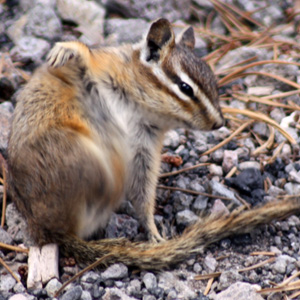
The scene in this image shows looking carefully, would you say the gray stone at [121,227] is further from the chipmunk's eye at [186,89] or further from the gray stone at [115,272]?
the chipmunk's eye at [186,89]

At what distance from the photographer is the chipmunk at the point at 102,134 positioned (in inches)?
105

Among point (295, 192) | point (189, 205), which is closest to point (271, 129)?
point (295, 192)

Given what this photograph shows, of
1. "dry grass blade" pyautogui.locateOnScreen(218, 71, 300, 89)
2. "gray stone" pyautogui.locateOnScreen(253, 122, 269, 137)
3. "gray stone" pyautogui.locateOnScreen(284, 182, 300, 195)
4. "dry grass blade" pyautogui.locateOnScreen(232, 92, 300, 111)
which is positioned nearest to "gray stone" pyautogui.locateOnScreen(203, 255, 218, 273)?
"gray stone" pyautogui.locateOnScreen(284, 182, 300, 195)

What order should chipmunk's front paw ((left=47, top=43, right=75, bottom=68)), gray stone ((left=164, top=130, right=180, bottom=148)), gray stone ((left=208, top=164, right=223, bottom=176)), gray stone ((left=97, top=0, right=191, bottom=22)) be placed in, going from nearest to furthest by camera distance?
1. chipmunk's front paw ((left=47, top=43, right=75, bottom=68))
2. gray stone ((left=208, top=164, right=223, bottom=176))
3. gray stone ((left=164, top=130, right=180, bottom=148))
4. gray stone ((left=97, top=0, right=191, bottom=22))

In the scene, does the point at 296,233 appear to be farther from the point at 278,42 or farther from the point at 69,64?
the point at 278,42

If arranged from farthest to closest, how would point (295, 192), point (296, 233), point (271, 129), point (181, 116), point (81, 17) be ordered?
point (81, 17), point (271, 129), point (295, 192), point (296, 233), point (181, 116)

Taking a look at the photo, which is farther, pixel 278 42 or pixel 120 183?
pixel 278 42

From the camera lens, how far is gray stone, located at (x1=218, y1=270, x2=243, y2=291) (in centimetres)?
271

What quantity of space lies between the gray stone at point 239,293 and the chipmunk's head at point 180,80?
0.89 m

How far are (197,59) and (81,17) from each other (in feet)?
7.85

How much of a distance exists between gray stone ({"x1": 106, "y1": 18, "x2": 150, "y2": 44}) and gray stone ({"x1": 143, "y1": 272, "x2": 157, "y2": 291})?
2.59 metres

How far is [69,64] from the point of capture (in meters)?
2.88

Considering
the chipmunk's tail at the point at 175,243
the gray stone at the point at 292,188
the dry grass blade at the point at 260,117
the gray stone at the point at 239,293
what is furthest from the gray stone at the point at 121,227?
the dry grass blade at the point at 260,117

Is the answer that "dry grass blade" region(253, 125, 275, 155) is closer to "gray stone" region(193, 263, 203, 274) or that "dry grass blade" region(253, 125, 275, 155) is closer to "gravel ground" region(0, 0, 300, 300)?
"gravel ground" region(0, 0, 300, 300)
